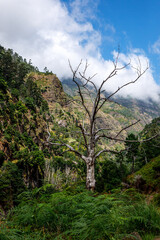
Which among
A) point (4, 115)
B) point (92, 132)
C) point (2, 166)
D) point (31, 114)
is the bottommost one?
point (2, 166)

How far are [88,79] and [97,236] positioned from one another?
4.91m

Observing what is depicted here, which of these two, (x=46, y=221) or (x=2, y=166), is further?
(x=2, y=166)

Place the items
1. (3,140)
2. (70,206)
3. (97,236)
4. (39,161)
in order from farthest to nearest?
(39,161) → (3,140) → (70,206) → (97,236)

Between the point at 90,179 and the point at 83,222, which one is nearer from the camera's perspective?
the point at 83,222

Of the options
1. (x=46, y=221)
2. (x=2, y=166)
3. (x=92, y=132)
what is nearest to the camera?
(x=46, y=221)

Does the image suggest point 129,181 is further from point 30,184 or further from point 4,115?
point 4,115

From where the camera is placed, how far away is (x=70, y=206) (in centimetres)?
272

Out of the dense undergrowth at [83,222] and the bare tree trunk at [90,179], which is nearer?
the dense undergrowth at [83,222]

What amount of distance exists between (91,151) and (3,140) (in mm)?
25996

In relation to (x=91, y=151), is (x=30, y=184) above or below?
below

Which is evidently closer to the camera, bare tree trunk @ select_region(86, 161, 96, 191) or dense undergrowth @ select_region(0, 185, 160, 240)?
dense undergrowth @ select_region(0, 185, 160, 240)

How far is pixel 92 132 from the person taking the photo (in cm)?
593

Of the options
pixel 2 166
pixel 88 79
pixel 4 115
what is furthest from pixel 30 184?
pixel 88 79

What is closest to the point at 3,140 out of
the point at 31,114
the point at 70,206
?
the point at 31,114
